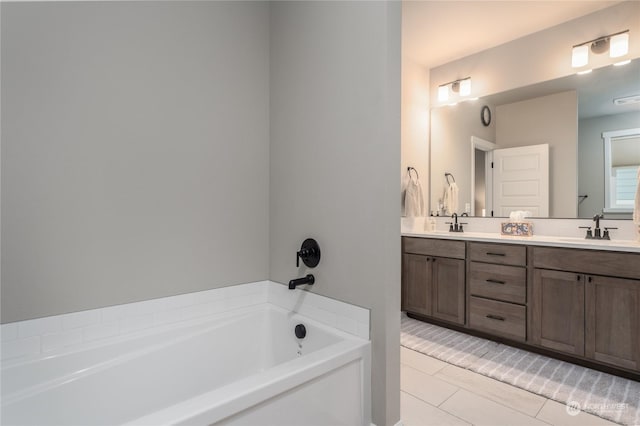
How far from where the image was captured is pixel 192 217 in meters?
1.70

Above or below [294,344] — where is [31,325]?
→ above

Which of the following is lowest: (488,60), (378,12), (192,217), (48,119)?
(192,217)

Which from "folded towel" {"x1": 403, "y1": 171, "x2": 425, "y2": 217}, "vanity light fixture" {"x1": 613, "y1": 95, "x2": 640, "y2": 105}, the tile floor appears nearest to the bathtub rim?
the tile floor

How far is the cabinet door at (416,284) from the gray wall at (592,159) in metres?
1.37

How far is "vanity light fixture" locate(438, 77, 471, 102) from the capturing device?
341 centimetres

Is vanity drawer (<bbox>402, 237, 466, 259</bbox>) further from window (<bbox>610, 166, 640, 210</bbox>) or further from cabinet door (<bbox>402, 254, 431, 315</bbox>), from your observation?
window (<bbox>610, 166, 640, 210</bbox>)

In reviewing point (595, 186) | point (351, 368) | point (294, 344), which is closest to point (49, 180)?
point (294, 344)

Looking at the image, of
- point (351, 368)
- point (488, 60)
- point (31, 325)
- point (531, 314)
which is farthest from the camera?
point (488, 60)

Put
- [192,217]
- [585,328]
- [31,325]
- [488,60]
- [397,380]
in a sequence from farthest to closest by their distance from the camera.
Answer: [488,60] → [585,328] → [192,217] → [397,380] → [31,325]

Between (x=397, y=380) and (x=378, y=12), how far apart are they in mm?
1694

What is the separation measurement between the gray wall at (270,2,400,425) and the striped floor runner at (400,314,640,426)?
43.7 inches

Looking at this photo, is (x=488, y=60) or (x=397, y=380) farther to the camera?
(x=488, y=60)

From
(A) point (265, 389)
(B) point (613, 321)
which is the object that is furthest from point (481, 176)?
(A) point (265, 389)

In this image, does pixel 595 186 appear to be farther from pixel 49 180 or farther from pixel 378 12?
pixel 49 180
